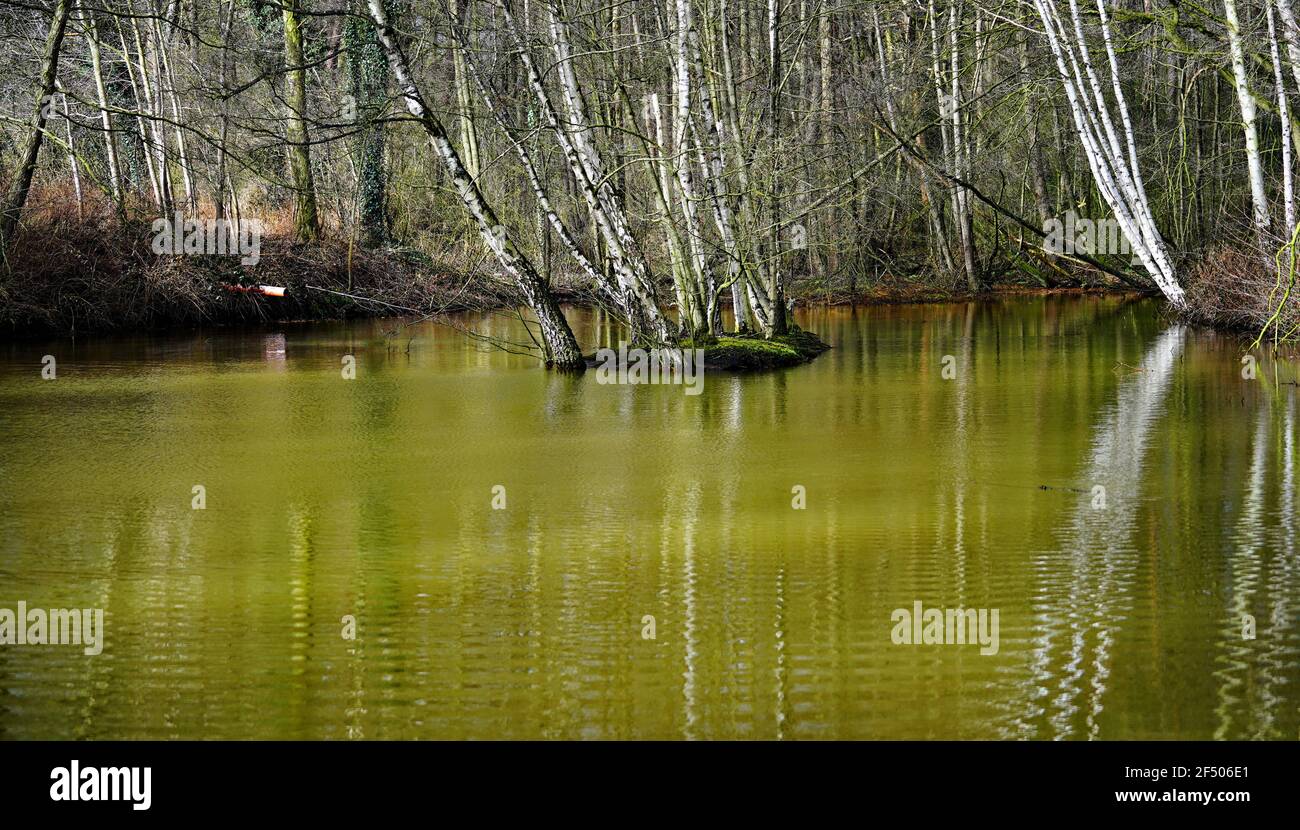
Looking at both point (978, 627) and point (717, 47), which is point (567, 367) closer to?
point (717, 47)

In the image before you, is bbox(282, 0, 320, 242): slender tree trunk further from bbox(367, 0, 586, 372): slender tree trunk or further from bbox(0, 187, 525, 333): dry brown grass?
bbox(367, 0, 586, 372): slender tree trunk

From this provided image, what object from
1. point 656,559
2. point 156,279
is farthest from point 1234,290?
point 156,279

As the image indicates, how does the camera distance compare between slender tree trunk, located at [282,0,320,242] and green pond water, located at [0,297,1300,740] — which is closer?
green pond water, located at [0,297,1300,740]

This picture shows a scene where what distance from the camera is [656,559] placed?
7.95 metres

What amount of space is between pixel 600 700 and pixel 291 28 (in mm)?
27266

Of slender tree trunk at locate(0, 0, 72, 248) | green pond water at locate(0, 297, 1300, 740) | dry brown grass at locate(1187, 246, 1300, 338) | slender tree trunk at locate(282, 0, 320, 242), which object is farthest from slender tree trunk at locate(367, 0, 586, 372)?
slender tree trunk at locate(282, 0, 320, 242)

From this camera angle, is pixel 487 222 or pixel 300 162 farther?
pixel 300 162

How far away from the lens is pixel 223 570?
7824mm

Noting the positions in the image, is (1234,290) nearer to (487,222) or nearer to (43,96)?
(487,222)

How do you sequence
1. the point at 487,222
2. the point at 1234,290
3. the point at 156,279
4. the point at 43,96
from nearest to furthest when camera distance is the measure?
the point at 487,222 → the point at 43,96 → the point at 1234,290 → the point at 156,279

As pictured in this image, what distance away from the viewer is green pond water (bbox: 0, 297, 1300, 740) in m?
5.58

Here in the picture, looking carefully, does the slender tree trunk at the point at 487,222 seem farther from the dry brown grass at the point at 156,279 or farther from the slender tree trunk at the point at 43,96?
the slender tree trunk at the point at 43,96

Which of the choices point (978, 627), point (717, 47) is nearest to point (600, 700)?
point (978, 627)

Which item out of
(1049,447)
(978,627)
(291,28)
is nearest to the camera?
(978,627)
